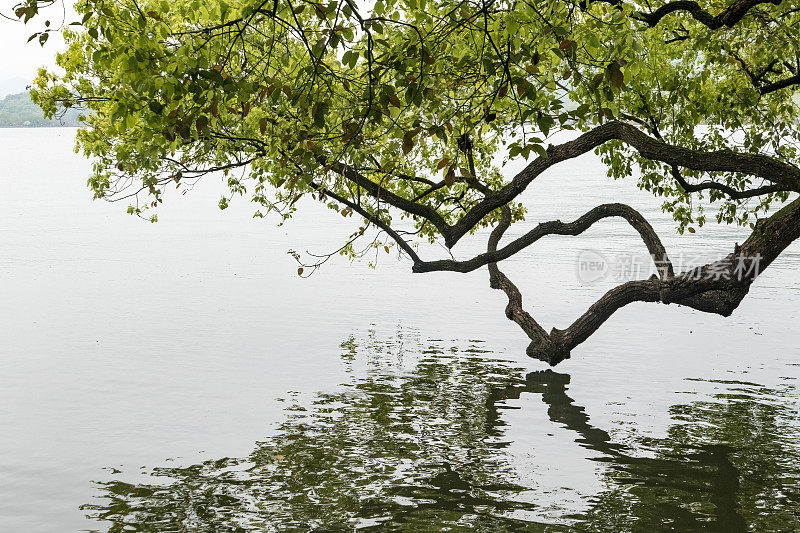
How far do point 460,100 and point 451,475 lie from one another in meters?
6.29

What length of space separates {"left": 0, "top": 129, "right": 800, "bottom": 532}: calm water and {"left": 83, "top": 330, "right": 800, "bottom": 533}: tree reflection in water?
0.17 feet

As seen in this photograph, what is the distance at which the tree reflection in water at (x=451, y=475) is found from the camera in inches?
522

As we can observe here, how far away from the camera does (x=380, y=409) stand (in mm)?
19609

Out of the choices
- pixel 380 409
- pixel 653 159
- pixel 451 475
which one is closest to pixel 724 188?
pixel 653 159

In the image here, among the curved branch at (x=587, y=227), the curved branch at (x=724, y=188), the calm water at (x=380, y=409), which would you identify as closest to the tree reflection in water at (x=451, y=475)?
the calm water at (x=380, y=409)

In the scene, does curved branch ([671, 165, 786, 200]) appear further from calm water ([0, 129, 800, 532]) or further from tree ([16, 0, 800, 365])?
calm water ([0, 129, 800, 532])

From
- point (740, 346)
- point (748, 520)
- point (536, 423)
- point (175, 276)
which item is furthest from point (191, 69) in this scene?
point (175, 276)

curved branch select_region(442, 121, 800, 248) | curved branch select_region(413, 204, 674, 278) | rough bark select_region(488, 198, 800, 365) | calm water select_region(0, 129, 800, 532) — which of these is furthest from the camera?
curved branch select_region(413, 204, 674, 278)

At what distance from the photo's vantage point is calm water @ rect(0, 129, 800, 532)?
13.9 metres

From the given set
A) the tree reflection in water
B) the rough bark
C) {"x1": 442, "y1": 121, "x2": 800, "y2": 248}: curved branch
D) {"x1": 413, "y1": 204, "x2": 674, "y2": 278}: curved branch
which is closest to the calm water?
the tree reflection in water

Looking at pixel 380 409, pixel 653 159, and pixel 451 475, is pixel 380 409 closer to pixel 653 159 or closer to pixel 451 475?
pixel 451 475

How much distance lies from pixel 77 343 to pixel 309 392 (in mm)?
9447

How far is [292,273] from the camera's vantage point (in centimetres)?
4356

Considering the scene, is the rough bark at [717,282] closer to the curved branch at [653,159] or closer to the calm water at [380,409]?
the curved branch at [653,159]
